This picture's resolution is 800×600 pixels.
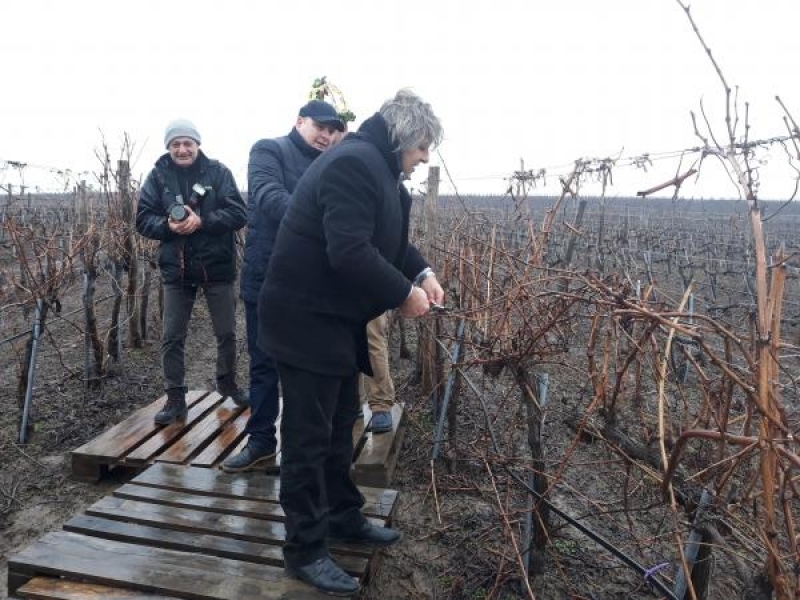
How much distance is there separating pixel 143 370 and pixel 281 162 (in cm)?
333

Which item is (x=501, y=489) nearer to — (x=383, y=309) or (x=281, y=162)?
(x=383, y=309)

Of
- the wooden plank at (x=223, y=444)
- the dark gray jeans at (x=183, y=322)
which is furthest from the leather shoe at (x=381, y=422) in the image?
the dark gray jeans at (x=183, y=322)

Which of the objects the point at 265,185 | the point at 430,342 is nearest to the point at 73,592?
the point at 265,185

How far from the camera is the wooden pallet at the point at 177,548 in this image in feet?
6.63

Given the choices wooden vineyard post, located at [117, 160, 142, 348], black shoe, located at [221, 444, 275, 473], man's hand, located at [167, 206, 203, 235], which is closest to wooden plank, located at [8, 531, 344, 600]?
black shoe, located at [221, 444, 275, 473]

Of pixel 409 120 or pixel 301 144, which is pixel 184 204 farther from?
pixel 409 120

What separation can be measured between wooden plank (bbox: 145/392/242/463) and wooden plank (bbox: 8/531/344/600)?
0.84 meters

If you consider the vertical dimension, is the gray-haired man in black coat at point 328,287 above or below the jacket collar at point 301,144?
below

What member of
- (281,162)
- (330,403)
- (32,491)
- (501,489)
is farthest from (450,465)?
(32,491)

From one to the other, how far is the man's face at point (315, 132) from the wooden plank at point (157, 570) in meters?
1.93

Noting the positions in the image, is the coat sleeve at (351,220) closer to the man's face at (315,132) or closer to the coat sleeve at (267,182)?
the coat sleeve at (267,182)

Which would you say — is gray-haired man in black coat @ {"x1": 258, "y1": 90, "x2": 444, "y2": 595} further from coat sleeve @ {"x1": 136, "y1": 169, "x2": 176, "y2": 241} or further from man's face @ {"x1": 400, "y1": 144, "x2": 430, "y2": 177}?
coat sleeve @ {"x1": 136, "y1": 169, "x2": 176, "y2": 241}

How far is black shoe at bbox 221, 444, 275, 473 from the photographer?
2.90 m

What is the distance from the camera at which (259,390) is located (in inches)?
113
